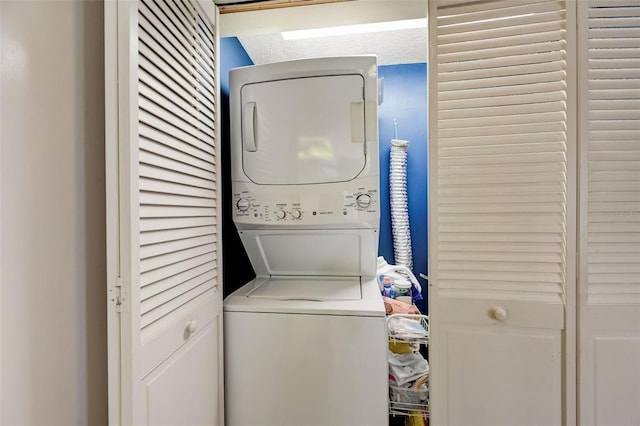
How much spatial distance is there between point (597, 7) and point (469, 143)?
2.23 feet

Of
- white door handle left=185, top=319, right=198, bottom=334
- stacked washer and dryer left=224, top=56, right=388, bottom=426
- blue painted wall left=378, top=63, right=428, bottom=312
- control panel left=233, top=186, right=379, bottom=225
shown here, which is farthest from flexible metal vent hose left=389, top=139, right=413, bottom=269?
white door handle left=185, top=319, right=198, bottom=334

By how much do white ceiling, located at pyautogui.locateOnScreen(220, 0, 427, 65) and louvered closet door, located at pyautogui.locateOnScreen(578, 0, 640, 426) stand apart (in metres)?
0.73

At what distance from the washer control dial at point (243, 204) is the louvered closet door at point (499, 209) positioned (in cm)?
96

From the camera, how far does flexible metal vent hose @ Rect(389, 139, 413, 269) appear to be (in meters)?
2.38

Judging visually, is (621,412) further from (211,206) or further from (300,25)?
(300,25)

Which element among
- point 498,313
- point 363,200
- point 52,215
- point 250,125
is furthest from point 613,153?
point 52,215

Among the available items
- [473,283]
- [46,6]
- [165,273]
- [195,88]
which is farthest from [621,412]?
[46,6]

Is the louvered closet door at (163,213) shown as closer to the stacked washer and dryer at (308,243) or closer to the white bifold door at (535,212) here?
the stacked washer and dryer at (308,243)

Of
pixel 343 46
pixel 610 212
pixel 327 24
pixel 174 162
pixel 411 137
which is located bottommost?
pixel 610 212

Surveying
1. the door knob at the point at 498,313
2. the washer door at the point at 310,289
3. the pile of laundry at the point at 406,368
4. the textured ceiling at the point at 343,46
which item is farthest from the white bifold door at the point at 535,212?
the textured ceiling at the point at 343,46

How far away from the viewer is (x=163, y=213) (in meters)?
1.01

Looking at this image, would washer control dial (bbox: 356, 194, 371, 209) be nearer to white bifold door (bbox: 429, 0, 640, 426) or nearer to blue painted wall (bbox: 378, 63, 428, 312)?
white bifold door (bbox: 429, 0, 640, 426)

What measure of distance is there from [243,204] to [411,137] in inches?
60.4

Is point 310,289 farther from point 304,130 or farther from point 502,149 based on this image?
point 502,149
